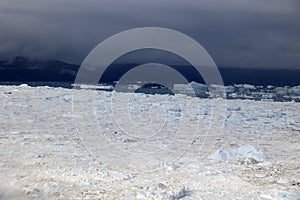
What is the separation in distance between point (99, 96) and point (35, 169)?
10094 millimetres

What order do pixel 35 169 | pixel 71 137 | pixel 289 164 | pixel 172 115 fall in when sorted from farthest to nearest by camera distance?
pixel 172 115
pixel 71 137
pixel 289 164
pixel 35 169

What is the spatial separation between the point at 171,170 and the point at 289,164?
176cm

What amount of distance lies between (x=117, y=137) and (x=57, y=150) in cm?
175

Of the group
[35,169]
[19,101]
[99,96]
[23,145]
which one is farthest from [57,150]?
[99,96]

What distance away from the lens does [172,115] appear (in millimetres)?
12125

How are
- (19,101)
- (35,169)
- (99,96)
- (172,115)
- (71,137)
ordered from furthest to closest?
(99,96) → (19,101) → (172,115) → (71,137) → (35,169)

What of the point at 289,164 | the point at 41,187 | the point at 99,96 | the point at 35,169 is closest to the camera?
the point at 41,187

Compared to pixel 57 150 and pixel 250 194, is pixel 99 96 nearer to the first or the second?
pixel 57 150

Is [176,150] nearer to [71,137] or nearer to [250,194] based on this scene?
[71,137]

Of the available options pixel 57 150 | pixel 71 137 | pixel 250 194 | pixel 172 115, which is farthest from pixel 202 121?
pixel 250 194

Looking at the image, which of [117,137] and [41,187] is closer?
[41,187]

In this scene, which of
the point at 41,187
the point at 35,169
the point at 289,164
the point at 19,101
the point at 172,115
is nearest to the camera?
the point at 41,187

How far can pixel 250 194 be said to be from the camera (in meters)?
5.42

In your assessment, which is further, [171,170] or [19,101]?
[19,101]
